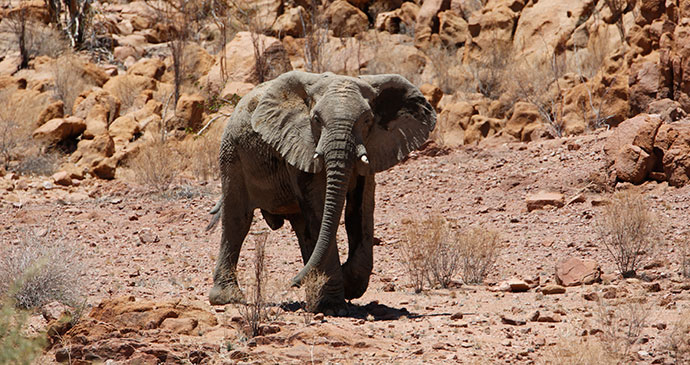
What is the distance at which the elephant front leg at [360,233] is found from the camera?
8008mm

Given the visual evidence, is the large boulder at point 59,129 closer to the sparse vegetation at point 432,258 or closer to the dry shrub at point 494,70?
the dry shrub at point 494,70

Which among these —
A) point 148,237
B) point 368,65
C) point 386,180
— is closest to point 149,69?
point 368,65

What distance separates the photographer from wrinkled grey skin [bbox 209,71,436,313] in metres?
7.47

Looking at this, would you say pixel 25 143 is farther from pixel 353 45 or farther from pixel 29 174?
pixel 353 45

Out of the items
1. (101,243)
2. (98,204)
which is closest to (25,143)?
(98,204)

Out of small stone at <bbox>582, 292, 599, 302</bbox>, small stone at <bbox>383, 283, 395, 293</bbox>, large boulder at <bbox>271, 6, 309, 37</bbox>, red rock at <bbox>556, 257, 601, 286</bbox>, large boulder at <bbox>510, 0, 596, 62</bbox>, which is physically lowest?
small stone at <bbox>383, 283, 395, 293</bbox>

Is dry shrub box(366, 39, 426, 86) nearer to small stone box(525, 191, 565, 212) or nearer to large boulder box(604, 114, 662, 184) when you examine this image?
large boulder box(604, 114, 662, 184)

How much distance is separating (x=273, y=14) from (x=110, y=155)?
471 inches

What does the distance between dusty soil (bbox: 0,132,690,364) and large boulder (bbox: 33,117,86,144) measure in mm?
2687

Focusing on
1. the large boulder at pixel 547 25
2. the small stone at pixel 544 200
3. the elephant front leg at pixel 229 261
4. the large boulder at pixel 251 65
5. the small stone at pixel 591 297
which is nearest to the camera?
the small stone at pixel 591 297

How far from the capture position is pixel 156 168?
17.4 m

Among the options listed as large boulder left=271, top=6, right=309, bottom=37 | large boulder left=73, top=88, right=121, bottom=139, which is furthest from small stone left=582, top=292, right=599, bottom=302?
large boulder left=271, top=6, right=309, bottom=37

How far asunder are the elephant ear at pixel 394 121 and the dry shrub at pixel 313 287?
1133 millimetres

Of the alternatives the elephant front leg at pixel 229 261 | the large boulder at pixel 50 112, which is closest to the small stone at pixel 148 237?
the elephant front leg at pixel 229 261
